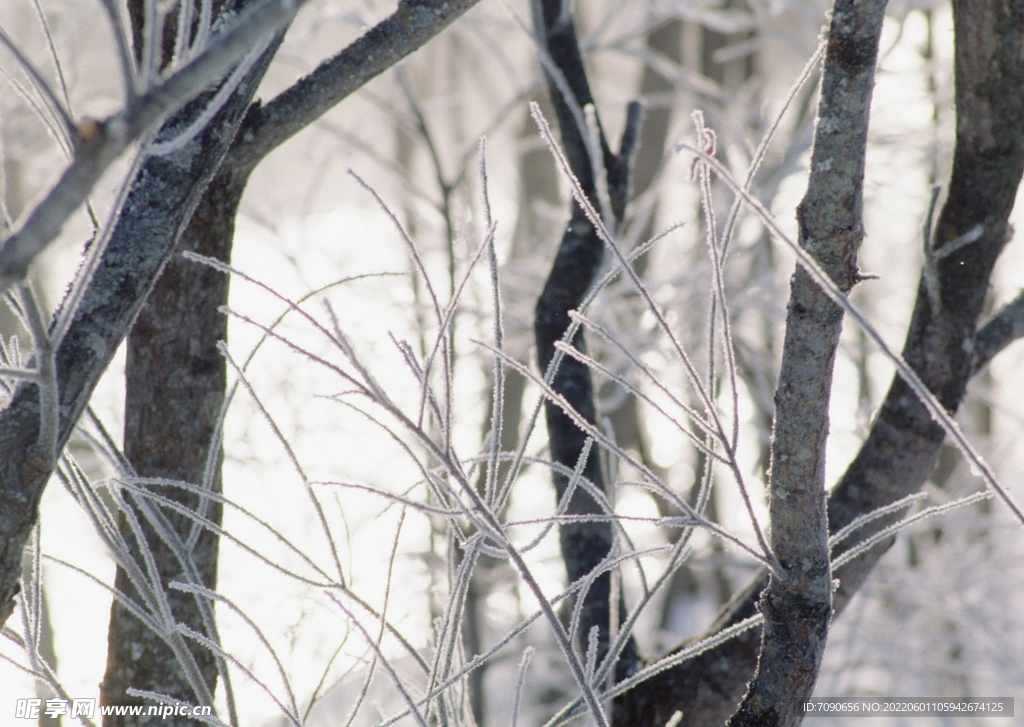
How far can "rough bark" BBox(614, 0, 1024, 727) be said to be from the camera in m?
0.99

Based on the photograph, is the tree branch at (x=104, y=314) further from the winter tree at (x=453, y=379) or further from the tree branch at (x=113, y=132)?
the tree branch at (x=113, y=132)

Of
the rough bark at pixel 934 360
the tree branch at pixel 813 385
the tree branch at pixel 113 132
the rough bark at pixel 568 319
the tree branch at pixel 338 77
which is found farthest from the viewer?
the rough bark at pixel 568 319

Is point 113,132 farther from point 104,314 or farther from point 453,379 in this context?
point 453,379

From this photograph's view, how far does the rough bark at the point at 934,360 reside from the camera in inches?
38.9

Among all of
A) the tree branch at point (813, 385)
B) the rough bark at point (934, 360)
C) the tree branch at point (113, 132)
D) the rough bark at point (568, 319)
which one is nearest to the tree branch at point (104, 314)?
the tree branch at point (113, 132)

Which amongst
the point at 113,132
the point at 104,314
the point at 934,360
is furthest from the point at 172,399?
the point at 934,360

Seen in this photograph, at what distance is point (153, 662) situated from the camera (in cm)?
88

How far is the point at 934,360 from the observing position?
105cm

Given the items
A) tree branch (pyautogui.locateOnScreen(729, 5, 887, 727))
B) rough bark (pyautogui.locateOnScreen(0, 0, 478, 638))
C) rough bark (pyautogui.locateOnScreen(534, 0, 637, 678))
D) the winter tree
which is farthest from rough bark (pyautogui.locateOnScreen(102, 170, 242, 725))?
tree branch (pyautogui.locateOnScreen(729, 5, 887, 727))

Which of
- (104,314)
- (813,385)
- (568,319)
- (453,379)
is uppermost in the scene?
(568,319)

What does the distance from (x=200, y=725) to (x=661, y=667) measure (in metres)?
0.51

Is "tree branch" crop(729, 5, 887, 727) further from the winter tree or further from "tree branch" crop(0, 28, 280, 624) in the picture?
"tree branch" crop(0, 28, 280, 624)

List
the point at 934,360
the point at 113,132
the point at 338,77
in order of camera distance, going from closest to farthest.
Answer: the point at 113,132
the point at 338,77
the point at 934,360

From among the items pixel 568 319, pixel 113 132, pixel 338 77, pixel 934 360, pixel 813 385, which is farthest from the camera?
pixel 568 319
